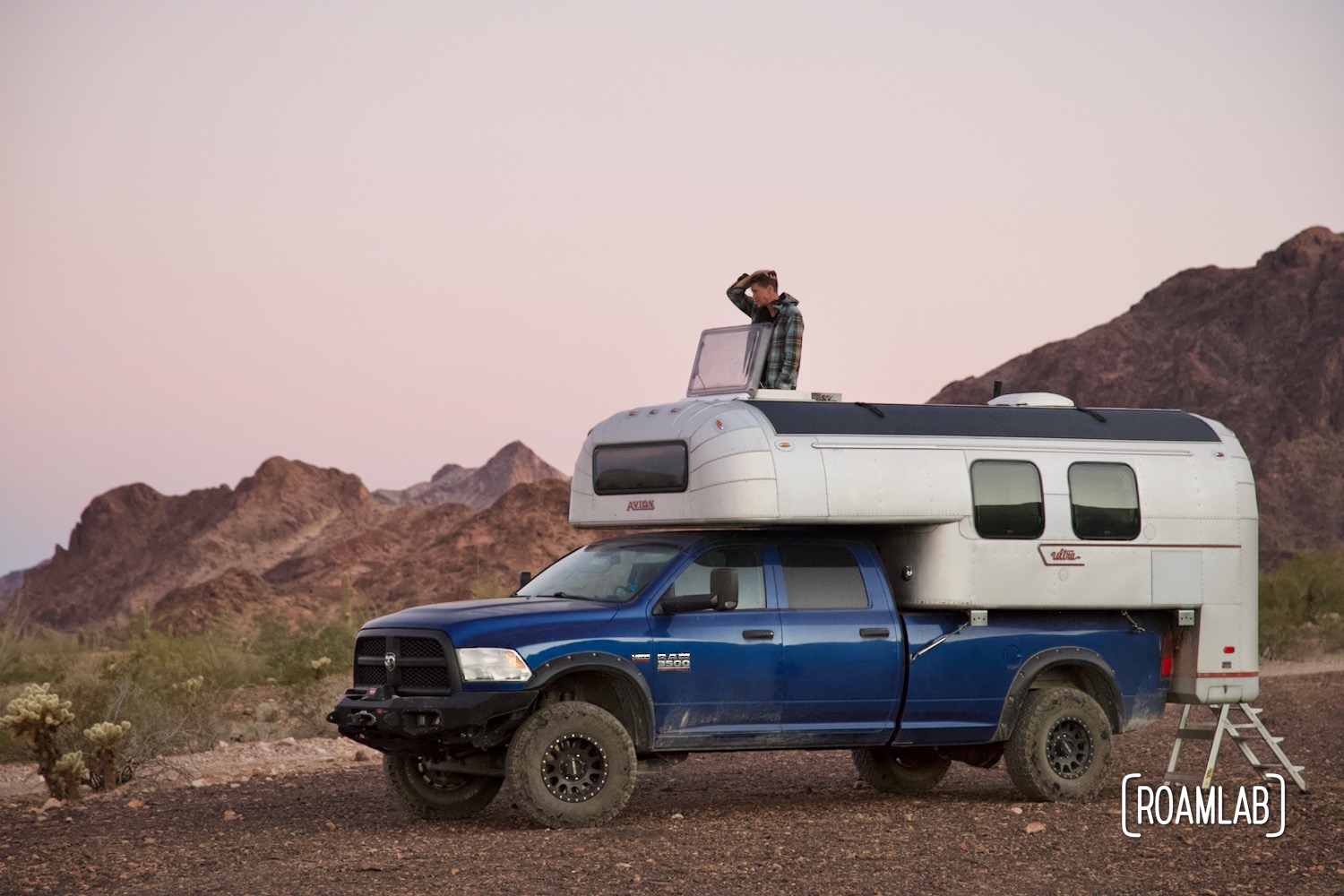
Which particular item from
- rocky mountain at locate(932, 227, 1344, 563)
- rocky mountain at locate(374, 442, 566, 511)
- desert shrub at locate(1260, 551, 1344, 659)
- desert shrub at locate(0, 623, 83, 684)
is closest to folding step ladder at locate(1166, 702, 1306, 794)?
desert shrub at locate(0, 623, 83, 684)

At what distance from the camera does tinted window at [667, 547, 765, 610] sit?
11.4 meters

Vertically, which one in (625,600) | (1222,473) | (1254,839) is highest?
(1222,473)

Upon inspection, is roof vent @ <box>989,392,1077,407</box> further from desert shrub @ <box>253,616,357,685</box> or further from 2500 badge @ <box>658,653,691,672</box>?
desert shrub @ <box>253,616,357,685</box>

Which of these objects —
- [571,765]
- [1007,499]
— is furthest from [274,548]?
[571,765]

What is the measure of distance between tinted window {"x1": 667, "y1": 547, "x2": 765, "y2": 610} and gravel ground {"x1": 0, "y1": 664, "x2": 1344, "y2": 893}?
1568mm

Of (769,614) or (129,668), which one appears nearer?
(769,614)

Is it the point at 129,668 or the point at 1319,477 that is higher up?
the point at 1319,477

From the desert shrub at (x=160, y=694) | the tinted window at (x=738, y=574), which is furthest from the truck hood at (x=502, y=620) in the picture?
the desert shrub at (x=160, y=694)

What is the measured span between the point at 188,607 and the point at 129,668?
24894mm

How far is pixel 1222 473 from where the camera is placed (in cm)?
1302

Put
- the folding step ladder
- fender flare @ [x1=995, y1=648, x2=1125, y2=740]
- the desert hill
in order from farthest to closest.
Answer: the desert hill < the folding step ladder < fender flare @ [x1=995, y1=648, x2=1125, y2=740]

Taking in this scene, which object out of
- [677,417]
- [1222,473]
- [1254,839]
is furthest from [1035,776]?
[677,417]

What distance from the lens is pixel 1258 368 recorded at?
61.6m

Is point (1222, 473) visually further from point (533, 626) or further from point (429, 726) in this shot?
point (429, 726)
